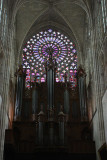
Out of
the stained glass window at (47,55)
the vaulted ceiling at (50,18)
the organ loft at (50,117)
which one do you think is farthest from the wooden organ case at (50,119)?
the vaulted ceiling at (50,18)

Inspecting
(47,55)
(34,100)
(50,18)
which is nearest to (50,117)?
(34,100)

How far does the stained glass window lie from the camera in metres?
24.9

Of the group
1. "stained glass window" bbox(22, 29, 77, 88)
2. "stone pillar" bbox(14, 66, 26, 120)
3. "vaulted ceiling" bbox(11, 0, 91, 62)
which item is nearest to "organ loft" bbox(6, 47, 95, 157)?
"stone pillar" bbox(14, 66, 26, 120)

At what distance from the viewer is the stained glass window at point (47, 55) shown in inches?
981

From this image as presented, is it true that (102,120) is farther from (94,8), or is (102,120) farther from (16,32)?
Answer: (16,32)

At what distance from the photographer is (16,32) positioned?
25.6 metres

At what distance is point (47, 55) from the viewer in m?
26.0

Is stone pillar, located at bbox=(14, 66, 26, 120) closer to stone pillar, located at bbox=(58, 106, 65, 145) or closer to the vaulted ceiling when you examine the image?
the vaulted ceiling

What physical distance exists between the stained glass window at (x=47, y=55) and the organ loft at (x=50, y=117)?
0.87 metres

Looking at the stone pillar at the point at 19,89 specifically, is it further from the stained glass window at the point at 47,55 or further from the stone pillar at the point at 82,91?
the stone pillar at the point at 82,91

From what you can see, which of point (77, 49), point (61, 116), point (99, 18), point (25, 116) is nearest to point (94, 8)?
point (99, 18)

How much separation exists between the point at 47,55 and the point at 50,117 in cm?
751

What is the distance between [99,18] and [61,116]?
7.06 meters

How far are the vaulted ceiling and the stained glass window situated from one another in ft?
2.25
